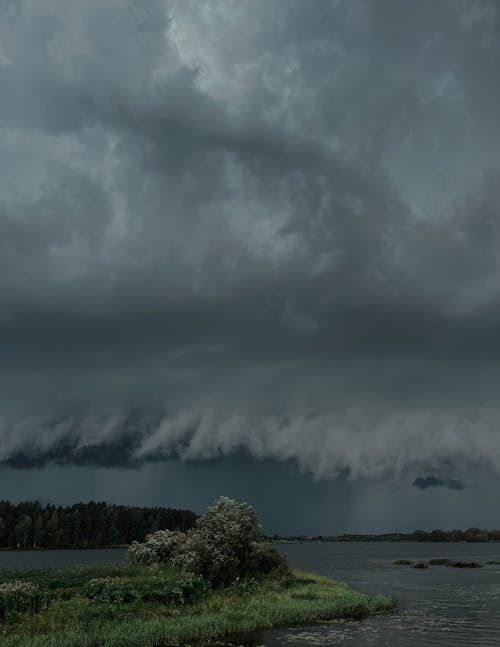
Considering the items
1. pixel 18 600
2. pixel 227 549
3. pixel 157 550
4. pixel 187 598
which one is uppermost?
pixel 227 549

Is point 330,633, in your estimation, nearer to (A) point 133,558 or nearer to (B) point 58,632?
(B) point 58,632

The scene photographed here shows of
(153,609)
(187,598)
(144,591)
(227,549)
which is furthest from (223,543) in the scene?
(153,609)

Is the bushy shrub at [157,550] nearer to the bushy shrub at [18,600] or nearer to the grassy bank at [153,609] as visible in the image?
the grassy bank at [153,609]

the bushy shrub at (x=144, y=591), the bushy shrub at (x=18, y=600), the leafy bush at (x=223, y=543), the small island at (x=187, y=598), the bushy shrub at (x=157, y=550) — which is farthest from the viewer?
the bushy shrub at (x=157, y=550)

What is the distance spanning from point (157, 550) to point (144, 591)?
36.3m

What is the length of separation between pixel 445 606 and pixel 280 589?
17.9m

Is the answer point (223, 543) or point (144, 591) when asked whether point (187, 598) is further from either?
point (223, 543)

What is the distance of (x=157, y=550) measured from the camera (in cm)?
8556

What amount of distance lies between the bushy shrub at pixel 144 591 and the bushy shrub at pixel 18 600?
15.6 feet

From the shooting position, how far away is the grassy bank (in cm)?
3922

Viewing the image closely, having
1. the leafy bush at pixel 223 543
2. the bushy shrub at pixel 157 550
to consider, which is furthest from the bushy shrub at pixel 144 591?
the bushy shrub at pixel 157 550

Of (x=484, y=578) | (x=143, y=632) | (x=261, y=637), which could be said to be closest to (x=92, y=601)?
(x=143, y=632)

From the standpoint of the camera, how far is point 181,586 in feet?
175

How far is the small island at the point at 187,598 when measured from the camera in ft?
132
